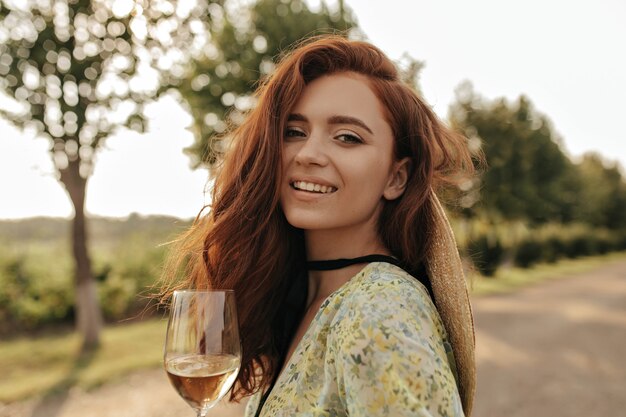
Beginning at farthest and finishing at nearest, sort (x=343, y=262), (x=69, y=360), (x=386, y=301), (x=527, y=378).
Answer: (x=69, y=360)
(x=527, y=378)
(x=343, y=262)
(x=386, y=301)

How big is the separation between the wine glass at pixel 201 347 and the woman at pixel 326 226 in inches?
7.4

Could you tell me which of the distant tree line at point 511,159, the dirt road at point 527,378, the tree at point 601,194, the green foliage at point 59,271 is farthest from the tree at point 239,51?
the tree at point 601,194

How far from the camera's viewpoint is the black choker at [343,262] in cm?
176

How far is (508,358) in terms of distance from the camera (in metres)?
8.05

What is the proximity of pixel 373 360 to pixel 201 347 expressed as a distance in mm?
497

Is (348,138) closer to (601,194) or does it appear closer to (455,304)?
(455,304)

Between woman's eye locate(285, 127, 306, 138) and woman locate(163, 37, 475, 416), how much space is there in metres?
0.01

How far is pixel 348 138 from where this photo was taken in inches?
71.1

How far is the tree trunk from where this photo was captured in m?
8.79

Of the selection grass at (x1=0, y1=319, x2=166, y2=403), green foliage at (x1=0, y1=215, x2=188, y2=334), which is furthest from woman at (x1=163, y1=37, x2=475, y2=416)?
green foliage at (x1=0, y1=215, x2=188, y2=334)

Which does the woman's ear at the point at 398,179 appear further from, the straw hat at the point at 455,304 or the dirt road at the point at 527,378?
the dirt road at the point at 527,378

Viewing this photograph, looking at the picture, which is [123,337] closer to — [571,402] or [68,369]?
[68,369]

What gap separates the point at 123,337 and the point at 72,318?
2.20m

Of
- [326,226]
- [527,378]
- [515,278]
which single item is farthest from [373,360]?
[515,278]
